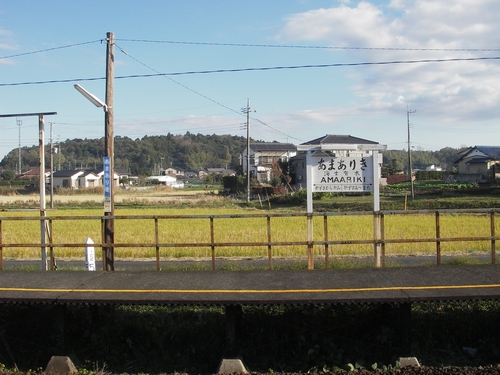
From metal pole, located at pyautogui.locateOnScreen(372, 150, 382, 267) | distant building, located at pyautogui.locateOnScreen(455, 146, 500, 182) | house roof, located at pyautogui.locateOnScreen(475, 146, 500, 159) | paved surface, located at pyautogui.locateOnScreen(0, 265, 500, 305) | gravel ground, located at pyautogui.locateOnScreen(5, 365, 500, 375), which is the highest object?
house roof, located at pyautogui.locateOnScreen(475, 146, 500, 159)

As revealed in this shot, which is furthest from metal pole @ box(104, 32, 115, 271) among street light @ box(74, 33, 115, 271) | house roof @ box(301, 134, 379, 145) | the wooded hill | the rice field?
the wooded hill

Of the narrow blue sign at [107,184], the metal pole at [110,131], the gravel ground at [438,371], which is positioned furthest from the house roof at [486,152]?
the gravel ground at [438,371]

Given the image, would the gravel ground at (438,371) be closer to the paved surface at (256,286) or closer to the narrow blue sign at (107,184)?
the paved surface at (256,286)

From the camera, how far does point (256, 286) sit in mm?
6953

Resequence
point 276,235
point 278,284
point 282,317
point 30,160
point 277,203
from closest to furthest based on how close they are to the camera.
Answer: point 278,284 < point 282,317 < point 276,235 < point 277,203 < point 30,160

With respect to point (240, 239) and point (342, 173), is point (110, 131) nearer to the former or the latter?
point (342, 173)

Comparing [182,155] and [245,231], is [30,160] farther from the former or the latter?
[245,231]

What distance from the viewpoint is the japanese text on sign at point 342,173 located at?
10.7 m

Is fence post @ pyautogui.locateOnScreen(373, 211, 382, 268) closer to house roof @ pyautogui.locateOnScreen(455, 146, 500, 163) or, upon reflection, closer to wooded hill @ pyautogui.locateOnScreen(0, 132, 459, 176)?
house roof @ pyautogui.locateOnScreen(455, 146, 500, 163)

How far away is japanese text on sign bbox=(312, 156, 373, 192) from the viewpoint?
10688mm

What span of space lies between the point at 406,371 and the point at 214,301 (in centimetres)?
239

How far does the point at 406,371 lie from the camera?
244 inches

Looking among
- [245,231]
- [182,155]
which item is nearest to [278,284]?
[245,231]

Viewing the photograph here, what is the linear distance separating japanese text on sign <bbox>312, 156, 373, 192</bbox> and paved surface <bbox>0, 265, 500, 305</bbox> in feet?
9.81
